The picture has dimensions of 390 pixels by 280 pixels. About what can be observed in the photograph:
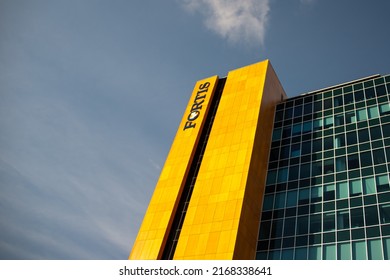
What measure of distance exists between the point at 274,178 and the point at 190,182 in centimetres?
948

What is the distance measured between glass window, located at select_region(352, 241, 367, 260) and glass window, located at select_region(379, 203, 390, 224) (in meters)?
2.76

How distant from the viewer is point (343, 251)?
32.0 m

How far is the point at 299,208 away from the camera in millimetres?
37844

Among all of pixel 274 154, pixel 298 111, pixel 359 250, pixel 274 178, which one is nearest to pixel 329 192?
pixel 274 178

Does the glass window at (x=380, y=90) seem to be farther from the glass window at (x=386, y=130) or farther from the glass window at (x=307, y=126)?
the glass window at (x=307, y=126)

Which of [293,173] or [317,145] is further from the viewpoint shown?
[317,145]

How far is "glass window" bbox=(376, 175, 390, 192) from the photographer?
3480 cm

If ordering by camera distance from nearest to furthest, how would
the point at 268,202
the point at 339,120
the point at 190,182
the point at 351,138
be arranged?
the point at 268,202, the point at 351,138, the point at 190,182, the point at 339,120

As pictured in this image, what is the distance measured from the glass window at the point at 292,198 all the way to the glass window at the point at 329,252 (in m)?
6.37

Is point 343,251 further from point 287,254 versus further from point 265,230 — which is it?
point 265,230

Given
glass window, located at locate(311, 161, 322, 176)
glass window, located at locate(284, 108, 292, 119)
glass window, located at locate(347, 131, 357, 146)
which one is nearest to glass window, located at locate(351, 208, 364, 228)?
glass window, located at locate(311, 161, 322, 176)

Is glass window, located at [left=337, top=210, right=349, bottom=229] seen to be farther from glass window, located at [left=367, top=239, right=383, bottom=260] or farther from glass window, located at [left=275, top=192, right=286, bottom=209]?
glass window, located at [left=275, top=192, right=286, bottom=209]
